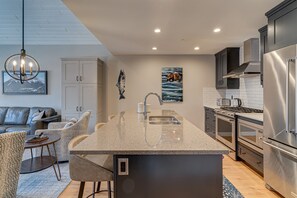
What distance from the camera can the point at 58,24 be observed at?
17.7 ft

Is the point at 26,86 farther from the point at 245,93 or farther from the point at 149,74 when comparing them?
the point at 245,93

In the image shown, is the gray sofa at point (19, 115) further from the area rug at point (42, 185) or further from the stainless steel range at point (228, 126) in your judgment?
the stainless steel range at point (228, 126)

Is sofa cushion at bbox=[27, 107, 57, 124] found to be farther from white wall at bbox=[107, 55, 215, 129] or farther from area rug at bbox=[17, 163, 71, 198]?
area rug at bbox=[17, 163, 71, 198]

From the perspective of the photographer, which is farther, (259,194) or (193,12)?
(193,12)

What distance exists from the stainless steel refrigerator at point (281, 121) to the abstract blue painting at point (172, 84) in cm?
350

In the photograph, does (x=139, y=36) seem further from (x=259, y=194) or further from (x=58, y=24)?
(x=259, y=194)

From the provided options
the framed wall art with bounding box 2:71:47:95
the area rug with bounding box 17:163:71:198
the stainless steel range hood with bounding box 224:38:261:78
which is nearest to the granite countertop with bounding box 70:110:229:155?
the area rug with bounding box 17:163:71:198

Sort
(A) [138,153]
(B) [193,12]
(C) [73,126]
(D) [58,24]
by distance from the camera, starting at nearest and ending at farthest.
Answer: (A) [138,153]
(B) [193,12]
(C) [73,126]
(D) [58,24]

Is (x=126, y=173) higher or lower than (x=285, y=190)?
higher

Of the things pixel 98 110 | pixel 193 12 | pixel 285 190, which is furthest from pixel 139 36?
pixel 285 190

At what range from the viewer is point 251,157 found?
140 inches

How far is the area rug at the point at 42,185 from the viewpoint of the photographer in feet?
9.12

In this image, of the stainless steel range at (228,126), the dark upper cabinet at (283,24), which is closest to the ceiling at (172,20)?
the dark upper cabinet at (283,24)

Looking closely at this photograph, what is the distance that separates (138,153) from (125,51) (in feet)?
15.5
